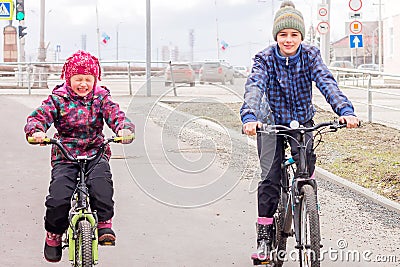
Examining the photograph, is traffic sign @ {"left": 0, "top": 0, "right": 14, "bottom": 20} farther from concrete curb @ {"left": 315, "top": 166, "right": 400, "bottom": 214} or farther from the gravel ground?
concrete curb @ {"left": 315, "top": 166, "right": 400, "bottom": 214}

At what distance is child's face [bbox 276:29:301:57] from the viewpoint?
5.37 metres

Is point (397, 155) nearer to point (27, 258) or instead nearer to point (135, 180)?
point (135, 180)

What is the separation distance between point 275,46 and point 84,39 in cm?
12852

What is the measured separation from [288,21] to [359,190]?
3834 millimetres

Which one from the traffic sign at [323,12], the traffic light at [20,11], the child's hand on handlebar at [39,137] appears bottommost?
the child's hand on handlebar at [39,137]

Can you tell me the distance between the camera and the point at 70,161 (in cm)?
512

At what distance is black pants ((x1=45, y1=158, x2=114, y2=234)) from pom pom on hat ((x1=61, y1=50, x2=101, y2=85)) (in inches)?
23.1

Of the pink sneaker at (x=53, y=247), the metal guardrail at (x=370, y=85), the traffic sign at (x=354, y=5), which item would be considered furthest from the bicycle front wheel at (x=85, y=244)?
the traffic sign at (x=354, y=5)

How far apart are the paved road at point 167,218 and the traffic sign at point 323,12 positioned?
15.2 meters

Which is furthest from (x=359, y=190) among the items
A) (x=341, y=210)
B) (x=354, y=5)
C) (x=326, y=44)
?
(x=326, y=44)

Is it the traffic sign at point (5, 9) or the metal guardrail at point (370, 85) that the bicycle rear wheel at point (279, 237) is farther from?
the traffic sign at point (5, 9)

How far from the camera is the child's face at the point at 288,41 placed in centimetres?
537

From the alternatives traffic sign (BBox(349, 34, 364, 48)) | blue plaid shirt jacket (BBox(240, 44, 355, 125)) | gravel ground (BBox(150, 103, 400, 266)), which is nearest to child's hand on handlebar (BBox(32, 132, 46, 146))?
blue plaid shirt jacket (BBox(240, 44, 355, 125))

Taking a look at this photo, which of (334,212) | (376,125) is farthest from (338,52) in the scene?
(334,212)
